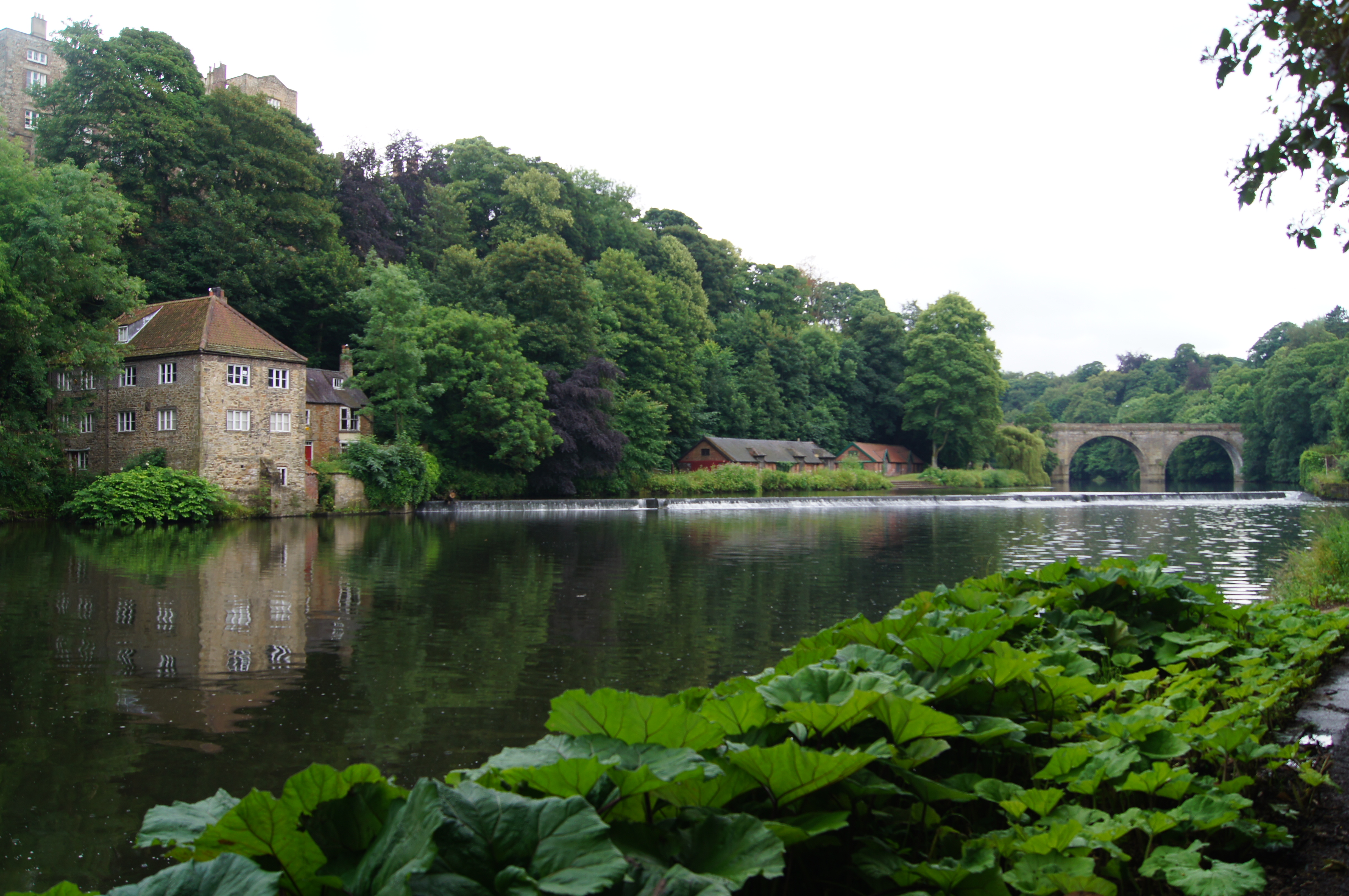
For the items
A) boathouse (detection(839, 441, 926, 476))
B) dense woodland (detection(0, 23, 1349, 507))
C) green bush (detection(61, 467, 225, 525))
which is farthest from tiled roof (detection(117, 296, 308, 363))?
boathouse (detection(839, 441, 926, 476))

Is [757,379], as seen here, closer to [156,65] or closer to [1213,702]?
[156,65]

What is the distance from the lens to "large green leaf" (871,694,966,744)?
8.75 feet

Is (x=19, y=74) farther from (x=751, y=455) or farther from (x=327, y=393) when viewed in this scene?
(x=751, y=455)

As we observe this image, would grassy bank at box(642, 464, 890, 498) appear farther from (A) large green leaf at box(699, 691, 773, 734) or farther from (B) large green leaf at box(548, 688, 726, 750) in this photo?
(B) large green leaf at box(548, 688, 726, 750)

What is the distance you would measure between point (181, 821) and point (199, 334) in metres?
35.0

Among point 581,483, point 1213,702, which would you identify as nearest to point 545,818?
point 1213,702

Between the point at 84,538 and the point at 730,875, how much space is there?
26688mm

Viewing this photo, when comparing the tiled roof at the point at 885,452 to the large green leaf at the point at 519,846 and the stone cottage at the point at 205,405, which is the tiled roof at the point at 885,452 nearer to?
the stone cottage at the point at 205,405

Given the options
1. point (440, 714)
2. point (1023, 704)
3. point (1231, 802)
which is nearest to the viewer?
point (1231, 802)

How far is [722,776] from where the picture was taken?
7.40 ft

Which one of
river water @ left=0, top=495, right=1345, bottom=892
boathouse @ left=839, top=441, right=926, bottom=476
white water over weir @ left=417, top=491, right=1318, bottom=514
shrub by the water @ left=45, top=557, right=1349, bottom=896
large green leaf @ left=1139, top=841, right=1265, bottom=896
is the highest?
boathouse @ left=839, top=441, right=926, bottom=476

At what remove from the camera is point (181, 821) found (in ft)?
6.75

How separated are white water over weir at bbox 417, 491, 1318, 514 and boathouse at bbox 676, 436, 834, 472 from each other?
27.7 feet

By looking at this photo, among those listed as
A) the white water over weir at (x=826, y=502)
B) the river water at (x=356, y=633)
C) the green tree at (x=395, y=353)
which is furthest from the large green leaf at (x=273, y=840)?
the green tree at (x=395, y=353)
